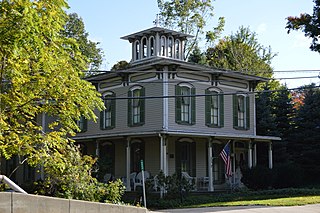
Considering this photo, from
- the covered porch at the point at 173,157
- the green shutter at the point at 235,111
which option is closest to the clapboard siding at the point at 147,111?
the covered porch at the point at 173,157

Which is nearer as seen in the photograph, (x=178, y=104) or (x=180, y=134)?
(x=180, y=134)

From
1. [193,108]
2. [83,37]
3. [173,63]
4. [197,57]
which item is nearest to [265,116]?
[193,108]

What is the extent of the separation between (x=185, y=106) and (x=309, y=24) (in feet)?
25.7

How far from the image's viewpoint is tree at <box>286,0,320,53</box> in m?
25.7

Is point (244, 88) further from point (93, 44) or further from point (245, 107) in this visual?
point (93, 44)

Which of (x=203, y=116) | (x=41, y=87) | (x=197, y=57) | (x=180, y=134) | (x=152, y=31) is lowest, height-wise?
(x=180, y=134)

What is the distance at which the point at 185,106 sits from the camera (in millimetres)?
28328

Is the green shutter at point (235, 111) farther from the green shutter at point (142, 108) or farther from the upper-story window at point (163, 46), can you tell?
the green shutter at point (142, 108)

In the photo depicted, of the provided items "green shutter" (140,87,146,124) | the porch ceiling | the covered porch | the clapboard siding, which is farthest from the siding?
"green shutter" (140,87,146,124)

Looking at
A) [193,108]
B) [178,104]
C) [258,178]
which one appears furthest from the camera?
[258,178]

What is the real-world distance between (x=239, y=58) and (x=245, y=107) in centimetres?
1731

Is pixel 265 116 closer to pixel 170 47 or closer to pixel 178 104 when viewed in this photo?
pixel 170 47

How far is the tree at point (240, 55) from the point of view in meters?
47.8

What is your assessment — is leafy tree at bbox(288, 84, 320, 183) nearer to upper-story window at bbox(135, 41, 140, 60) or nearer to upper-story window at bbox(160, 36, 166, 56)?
upper-story window at bbox(160, 36, 166, 56)
